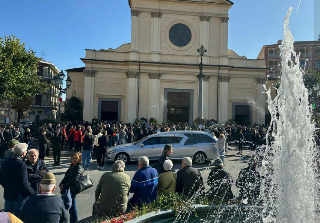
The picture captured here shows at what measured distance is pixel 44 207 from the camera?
9.80 ft

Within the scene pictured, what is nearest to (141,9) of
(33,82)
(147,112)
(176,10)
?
(176,10)

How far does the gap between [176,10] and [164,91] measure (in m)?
10.4

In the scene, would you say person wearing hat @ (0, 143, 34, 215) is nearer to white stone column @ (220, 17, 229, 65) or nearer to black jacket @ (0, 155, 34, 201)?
black jacket @ (0, 155, 34, 201)

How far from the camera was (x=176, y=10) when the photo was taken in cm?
3067

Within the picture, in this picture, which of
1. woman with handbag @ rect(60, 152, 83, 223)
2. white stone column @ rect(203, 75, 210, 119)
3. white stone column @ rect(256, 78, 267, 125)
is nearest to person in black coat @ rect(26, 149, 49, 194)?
woman with handbag @ rect(60, 152, 83, 223)

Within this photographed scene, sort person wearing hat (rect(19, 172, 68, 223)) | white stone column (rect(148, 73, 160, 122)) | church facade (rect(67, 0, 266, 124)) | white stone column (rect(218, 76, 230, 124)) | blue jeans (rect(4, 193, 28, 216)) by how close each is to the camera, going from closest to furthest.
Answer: person wearing hat (rect(19, 172, 68, 223))
blue jeans (rect(4, 193, 28, 216))
church facade (rect(67, 0, 266, 124))
white stone column (rect(148, 73, 160, 122))
white stone column (rect(218, 76, 230, 124))

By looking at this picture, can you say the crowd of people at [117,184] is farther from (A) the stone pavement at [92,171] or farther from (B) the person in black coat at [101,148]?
(B) the person in black coat at [101,148]

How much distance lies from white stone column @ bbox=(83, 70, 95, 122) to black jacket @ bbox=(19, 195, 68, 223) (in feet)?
86.6

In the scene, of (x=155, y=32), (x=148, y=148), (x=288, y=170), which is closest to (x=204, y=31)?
(x=155, y=32)

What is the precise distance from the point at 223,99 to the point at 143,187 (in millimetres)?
27463

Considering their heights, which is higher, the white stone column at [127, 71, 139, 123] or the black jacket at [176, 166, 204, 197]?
the white stone column at [127, 71, 139, 123]

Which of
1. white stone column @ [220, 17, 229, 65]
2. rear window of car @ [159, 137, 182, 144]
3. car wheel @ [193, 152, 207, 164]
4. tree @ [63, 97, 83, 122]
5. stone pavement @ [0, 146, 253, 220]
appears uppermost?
white stone column @ [220, 17, 229, 65]

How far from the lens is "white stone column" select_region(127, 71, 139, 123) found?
95.4 ft

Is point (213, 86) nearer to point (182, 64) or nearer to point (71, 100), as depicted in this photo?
point (182, 64)
